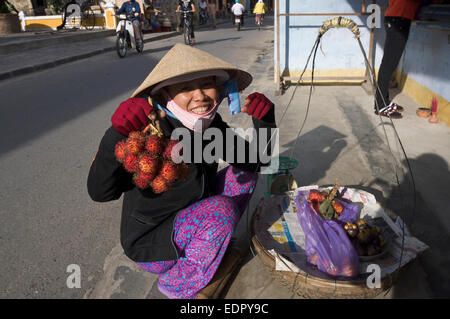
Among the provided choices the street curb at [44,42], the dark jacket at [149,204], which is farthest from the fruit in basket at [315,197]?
the street curb at [44,42]

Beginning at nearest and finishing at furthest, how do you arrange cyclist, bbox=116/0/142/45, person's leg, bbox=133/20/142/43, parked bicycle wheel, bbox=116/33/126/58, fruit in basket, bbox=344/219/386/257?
fruit in basket, bbox=344/219/386/257, parked bicycle wheel, bbox=116/33/126/58, cyclist, bbox=116/0/142/45, person's leg, bbox=133/20/142/43

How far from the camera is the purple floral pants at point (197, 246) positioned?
1355 mm

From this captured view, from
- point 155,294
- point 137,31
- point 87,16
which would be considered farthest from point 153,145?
point 87,16

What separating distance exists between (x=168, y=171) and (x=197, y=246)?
41 cm

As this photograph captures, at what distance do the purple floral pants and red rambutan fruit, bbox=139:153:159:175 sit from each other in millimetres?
370

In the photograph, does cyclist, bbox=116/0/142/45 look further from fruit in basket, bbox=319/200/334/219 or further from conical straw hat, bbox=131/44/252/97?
fruit in basket, bbox=319/200/334/219

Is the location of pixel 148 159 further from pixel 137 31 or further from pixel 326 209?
pixel 137 31

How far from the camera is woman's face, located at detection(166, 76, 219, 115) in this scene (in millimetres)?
1392

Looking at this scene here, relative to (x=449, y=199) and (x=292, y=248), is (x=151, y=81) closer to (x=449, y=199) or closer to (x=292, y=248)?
(x=292, y=248)

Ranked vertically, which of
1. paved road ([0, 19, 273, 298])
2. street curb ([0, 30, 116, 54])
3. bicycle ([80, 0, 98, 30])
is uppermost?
bicycle ([80, 0, 98, 30])

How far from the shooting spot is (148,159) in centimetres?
108

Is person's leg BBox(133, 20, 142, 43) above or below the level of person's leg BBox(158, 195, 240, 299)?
above

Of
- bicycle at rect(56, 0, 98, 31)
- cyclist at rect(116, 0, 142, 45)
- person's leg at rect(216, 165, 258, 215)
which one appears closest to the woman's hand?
person's leg at rect(216, 165, 258, 215)
